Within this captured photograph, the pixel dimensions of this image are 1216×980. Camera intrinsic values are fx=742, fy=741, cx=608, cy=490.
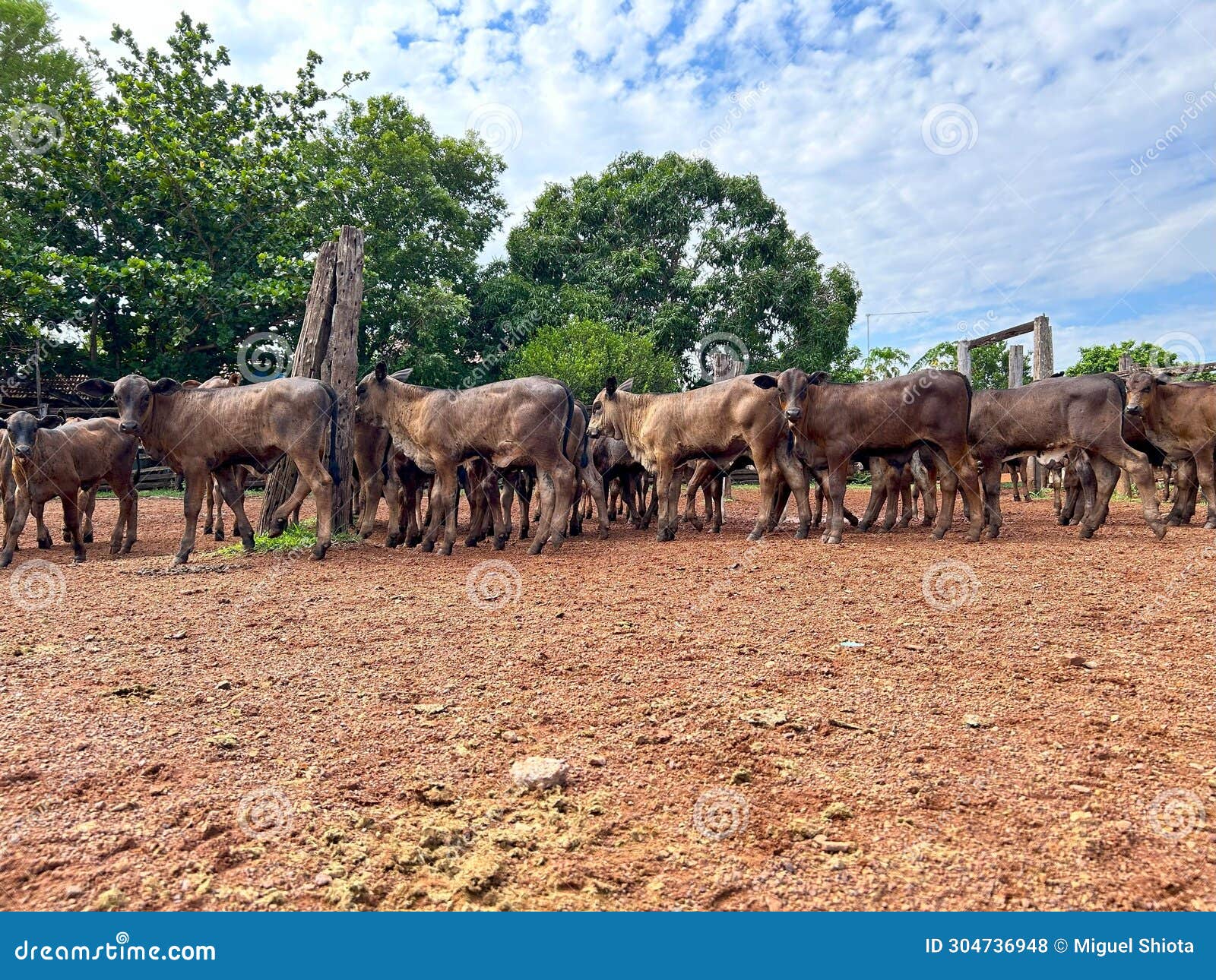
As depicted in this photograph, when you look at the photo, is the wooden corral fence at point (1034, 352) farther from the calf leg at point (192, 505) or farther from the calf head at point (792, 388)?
the calf leg at point (192, 505)

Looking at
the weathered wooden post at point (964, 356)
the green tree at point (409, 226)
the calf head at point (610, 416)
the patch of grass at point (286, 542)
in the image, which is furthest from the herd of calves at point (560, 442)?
the green tree at point (409, 226)

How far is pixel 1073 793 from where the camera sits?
2637mm

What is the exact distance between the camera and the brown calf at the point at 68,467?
838cm

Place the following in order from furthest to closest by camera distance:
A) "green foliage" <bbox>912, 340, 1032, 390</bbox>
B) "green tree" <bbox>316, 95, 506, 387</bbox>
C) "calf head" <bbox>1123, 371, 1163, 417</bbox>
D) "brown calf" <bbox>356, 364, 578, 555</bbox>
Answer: "green foliage" <bbox>912, 340, 1032, 390</bbox> < "green tree" <bbox>316, 95, 506, 387</bbox> < "calf head" <bbox>1123, 371, 1163, 417</bbox> < "brown calf" <bbox>356, 364, 578, 555</bbox>

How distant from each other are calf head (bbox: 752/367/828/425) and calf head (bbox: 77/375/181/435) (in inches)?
273

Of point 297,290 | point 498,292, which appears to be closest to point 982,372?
point 498,292

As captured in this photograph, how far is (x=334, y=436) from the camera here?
9.02 meters

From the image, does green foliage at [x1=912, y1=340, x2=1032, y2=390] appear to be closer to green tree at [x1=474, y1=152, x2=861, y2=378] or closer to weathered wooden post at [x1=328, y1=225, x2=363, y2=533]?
green tree at [x1=474, y1=152, x2=861, y2=378]

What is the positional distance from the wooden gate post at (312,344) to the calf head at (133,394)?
76.5 inches

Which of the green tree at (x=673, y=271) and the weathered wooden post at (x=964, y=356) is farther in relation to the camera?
the green tree at (x=673, y=271)

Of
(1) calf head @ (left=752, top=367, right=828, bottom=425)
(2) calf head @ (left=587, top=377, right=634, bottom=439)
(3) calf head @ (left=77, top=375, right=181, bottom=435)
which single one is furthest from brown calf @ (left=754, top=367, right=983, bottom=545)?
(3) calf head @ (left=77, top=375, right=181, bottom=435)

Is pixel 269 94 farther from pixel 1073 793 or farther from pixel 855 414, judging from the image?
pixel 1073 793

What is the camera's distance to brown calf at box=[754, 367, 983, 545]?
9180mm

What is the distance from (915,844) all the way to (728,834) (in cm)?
58
